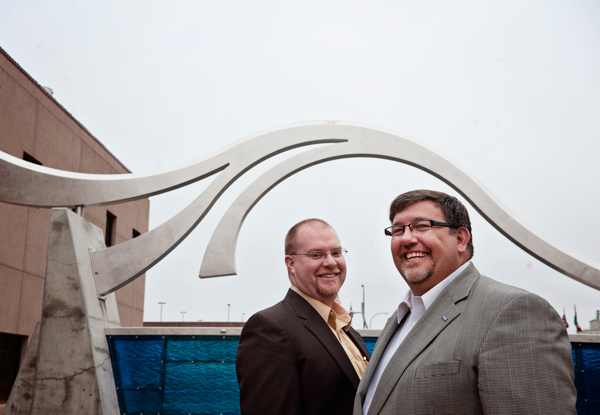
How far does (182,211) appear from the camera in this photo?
7.37 meters

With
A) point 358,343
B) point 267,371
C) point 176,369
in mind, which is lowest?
point 176,369

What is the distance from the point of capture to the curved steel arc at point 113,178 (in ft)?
23.4

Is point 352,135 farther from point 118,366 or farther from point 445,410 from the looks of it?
point 445,410

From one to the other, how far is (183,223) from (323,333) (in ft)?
15.3

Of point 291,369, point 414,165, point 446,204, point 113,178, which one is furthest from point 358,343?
point 113,178

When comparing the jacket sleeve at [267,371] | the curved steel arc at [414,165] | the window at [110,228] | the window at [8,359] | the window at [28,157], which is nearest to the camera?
the jacket sleeve at [267,371]

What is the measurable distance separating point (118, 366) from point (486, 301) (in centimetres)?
586

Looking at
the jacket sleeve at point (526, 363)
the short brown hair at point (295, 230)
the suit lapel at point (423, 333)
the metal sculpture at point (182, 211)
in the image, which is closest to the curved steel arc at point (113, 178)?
the metal sculpture at point (182, 211)

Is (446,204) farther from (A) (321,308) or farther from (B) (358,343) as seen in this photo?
(B) (358,343)

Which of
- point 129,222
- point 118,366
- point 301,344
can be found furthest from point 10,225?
point 301,344

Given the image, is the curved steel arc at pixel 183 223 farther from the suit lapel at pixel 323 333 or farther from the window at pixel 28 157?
the window at pixel 28 157

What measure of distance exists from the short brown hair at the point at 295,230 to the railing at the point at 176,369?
3584 millimetres

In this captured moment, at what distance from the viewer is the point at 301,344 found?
2.84m

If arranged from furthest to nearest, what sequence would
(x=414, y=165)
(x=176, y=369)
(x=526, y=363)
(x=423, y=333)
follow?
(x=414, y=165), (x=176, y=369), (x=423, y=333), (x=526, y=363)
